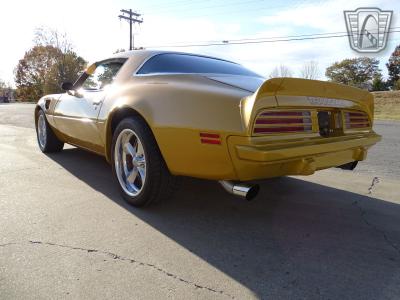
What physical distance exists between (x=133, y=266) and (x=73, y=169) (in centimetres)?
272

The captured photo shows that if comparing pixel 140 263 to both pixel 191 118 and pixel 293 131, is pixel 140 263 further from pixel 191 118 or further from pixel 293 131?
pixel 293 131

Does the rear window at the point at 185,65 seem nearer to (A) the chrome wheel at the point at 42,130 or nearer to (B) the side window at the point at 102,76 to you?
(B) the side window at the point at 102,76

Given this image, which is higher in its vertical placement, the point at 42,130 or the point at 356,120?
the point at 356,120

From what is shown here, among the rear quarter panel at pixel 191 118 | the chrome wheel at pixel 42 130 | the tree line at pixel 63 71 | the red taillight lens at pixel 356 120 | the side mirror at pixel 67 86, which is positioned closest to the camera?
the rear quarter panel at pixel 191 118

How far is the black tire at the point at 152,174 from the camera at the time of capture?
3.11 metres

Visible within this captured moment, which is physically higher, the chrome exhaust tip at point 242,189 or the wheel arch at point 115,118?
the wheel arch at point 115,118

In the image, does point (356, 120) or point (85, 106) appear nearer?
point (356, 120)

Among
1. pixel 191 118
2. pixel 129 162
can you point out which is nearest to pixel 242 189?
pixel 191 118

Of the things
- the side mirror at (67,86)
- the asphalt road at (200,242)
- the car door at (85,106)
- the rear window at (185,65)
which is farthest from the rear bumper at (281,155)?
the side mirror at (67,86)

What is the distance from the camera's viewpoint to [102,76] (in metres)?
4.31

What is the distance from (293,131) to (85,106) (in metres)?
2.43

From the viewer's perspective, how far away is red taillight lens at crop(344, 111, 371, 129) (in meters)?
3.25

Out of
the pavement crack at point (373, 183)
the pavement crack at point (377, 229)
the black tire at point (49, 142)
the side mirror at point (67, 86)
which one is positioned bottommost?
the pavement crack at point (377, 229)

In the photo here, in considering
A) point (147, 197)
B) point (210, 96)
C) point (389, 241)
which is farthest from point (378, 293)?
point (147, 197)
